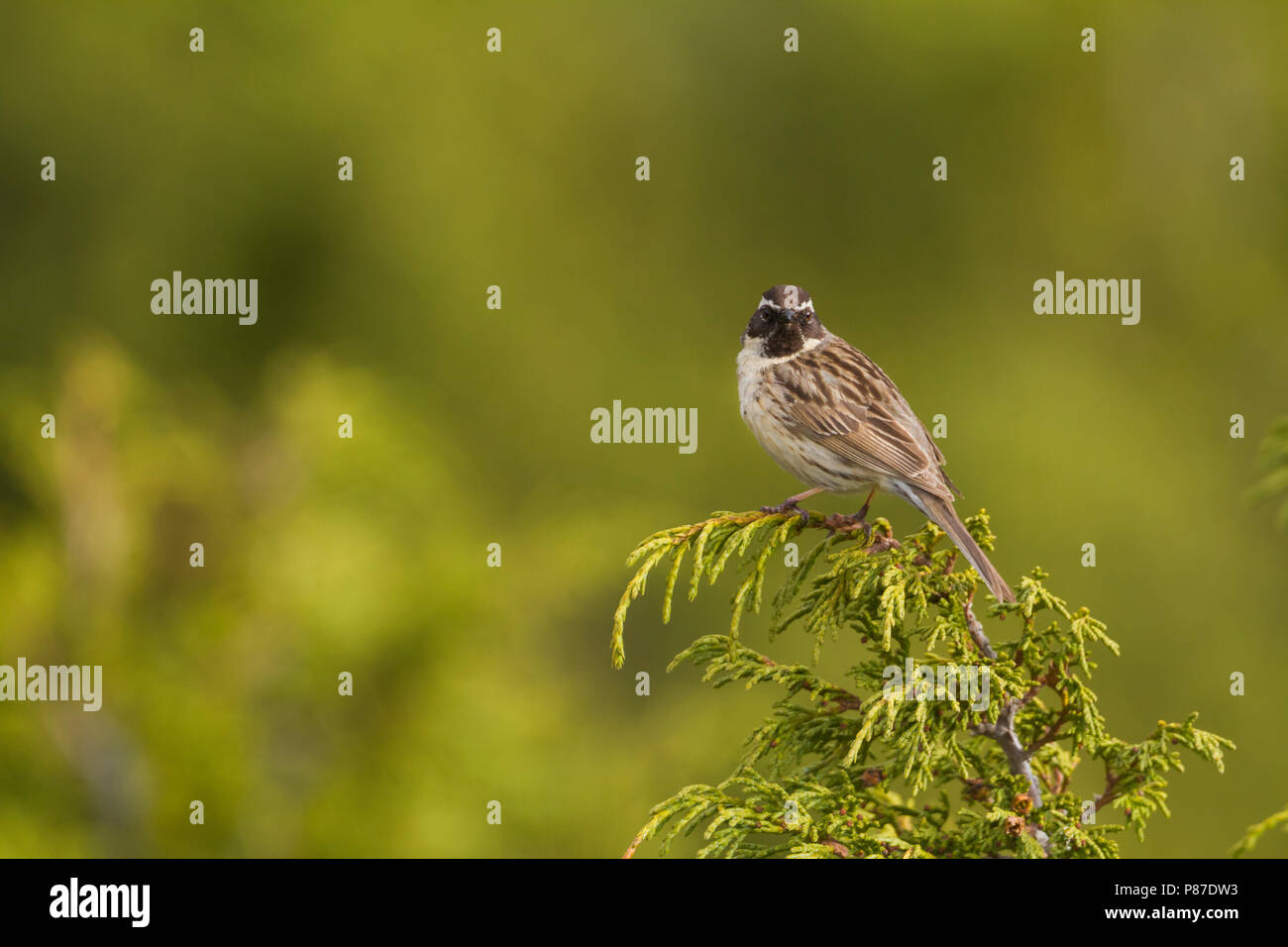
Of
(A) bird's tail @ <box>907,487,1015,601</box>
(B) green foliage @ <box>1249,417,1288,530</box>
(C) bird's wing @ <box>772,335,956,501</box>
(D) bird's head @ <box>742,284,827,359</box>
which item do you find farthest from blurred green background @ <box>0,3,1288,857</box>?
(B) green foliage @ <box>1249,417,1288,530</box>

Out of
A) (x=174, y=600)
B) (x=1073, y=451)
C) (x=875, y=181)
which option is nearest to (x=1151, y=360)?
(x=1073, y=451)

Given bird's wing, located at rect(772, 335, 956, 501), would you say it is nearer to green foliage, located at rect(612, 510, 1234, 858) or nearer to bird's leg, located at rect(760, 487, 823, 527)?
bird's leg, located at rect(760, 487, 823, 527)

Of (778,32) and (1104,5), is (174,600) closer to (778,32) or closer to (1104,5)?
(778,32)

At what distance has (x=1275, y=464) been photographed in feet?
12.6

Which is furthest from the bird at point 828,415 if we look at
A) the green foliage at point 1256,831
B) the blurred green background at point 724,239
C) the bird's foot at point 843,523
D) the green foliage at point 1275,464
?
the blurred green background at point 724,239

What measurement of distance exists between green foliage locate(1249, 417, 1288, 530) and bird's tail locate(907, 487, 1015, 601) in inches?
31.5

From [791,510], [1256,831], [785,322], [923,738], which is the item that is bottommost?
[1256,831]

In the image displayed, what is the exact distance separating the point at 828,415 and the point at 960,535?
110 cm

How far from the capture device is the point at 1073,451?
11.0 metres

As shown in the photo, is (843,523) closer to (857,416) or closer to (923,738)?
(857,416)

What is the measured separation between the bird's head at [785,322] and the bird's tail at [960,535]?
109 cm

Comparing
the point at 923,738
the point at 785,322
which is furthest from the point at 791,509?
the point at 785,322

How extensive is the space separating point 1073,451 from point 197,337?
7261mm
